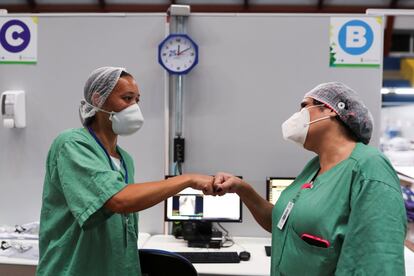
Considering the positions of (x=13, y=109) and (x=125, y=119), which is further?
(x=13, y=109)

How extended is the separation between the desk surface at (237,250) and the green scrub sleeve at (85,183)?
36.6 inches

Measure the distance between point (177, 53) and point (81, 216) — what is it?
1501mm

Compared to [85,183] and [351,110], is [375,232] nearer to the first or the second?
[351,110]

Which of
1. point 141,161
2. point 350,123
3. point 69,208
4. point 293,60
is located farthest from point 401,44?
point 69,208

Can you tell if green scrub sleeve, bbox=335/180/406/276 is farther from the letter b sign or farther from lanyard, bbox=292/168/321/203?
the letter b sign

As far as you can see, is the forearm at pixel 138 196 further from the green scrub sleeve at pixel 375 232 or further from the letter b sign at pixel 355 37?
the letter b sign at pixel 355 37

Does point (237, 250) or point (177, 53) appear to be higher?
Result: point (177, 53)

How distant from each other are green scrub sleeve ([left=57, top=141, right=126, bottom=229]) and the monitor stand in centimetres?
118

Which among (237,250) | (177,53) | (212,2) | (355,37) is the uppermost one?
(212,2)

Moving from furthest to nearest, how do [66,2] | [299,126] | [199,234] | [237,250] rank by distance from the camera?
1. [66,2]
2. [199,234]
3. [237,250]
4. [299,126]

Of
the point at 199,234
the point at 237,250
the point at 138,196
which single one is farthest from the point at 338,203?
the point at 199,234

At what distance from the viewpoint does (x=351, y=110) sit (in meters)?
1.33

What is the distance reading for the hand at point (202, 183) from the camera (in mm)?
1446

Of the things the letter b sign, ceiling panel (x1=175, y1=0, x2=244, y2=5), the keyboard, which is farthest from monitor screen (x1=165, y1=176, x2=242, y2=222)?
ceiling panel (x1=175, y1=0, x2=244, y2=5)
